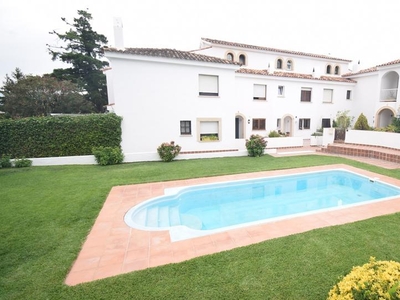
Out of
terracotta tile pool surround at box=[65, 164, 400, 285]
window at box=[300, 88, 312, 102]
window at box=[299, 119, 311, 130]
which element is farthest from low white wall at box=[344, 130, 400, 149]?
terracotta tile pool surround at box=[65, 164, 400, 285]

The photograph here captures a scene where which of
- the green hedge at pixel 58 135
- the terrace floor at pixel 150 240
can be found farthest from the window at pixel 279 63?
the terrace floor at pixel 150 240

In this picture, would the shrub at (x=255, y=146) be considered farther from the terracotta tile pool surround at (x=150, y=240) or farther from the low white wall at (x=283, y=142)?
the terracotta tile pool surround at (x=150, y=240)

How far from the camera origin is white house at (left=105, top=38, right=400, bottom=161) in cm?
1463

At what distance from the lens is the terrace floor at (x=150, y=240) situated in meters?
4.17

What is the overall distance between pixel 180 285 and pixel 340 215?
5347 mm

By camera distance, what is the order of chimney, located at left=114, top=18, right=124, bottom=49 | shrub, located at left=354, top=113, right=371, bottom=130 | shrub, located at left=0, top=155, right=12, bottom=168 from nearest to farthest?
shrub, located at left=0, top=155, right=12, bottom=168
chimney, located at left=114, top=18, right=124, bottom=49
shrub, located at left=354, top=113, right=371, bottom=130

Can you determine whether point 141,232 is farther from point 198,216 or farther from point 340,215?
point 340,215

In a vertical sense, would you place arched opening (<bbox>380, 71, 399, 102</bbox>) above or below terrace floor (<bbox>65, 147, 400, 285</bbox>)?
above

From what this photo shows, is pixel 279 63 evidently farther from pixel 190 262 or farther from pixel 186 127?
pixel 190 262

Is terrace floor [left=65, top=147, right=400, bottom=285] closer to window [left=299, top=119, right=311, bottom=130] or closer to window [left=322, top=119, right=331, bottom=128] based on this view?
window [left=299, top=119, right=311, bottom=130]

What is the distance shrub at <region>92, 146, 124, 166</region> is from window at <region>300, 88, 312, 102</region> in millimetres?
20092

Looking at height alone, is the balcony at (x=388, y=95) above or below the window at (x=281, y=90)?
below

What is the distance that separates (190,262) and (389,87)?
2983 centimetres

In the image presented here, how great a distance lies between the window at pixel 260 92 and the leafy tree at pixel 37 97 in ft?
71.9
